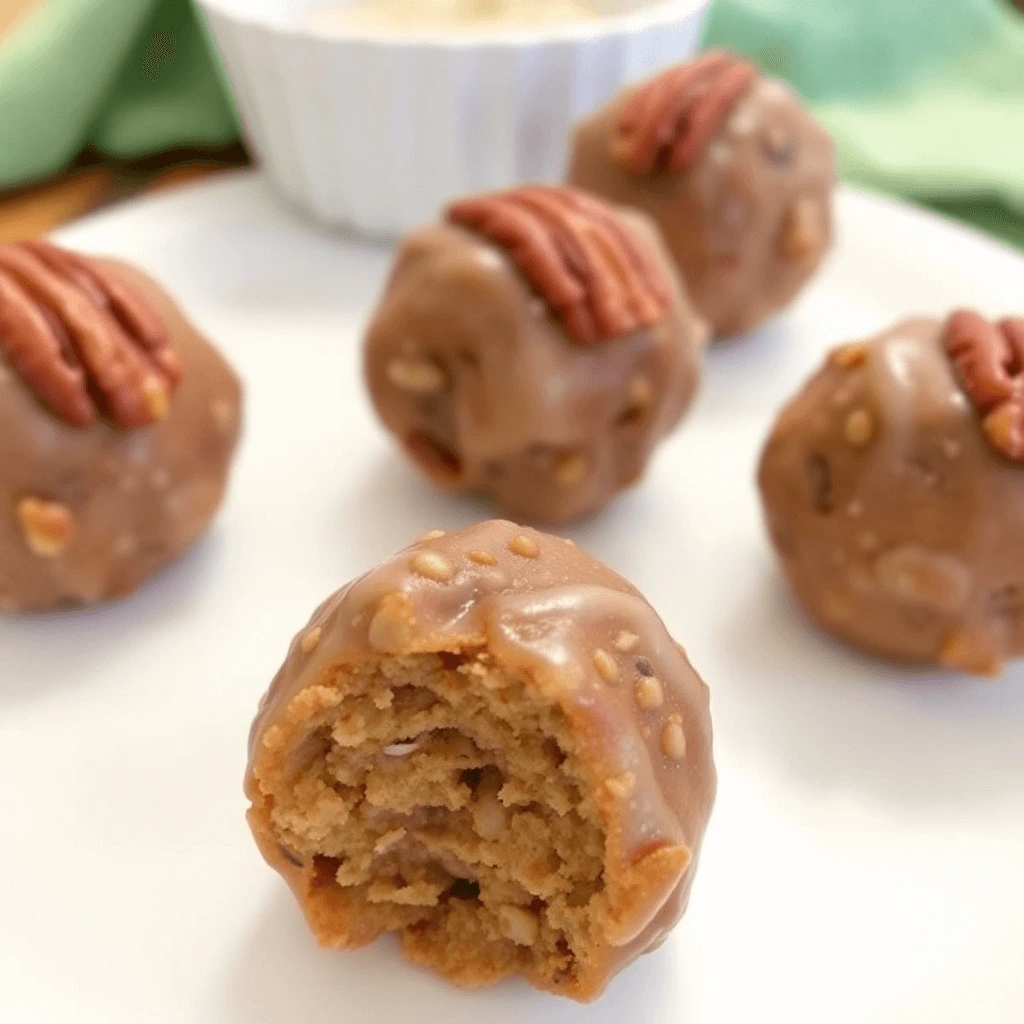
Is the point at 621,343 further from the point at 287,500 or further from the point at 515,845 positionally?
the point at 515,845

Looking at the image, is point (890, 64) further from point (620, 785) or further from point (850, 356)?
point (620, 785)

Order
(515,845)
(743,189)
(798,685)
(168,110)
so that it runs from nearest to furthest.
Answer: (515,845)
(798,685)
(743,189)
(168,110)

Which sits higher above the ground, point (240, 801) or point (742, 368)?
point (240, 801)

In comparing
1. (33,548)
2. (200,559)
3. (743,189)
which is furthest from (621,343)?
(33,548)

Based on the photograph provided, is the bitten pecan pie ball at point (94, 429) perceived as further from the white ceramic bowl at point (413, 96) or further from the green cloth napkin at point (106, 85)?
the green cloth napkin at point (106, 85)

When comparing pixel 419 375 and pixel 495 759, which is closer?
pixel 495 759

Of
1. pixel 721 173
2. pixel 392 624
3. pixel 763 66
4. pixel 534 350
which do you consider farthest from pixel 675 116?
pixel 392 624

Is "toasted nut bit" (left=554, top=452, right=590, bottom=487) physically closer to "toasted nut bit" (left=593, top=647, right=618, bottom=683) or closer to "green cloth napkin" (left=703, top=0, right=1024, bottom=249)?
"toasted nut bit" (left=593, top=647, right=618, bottom=683)
